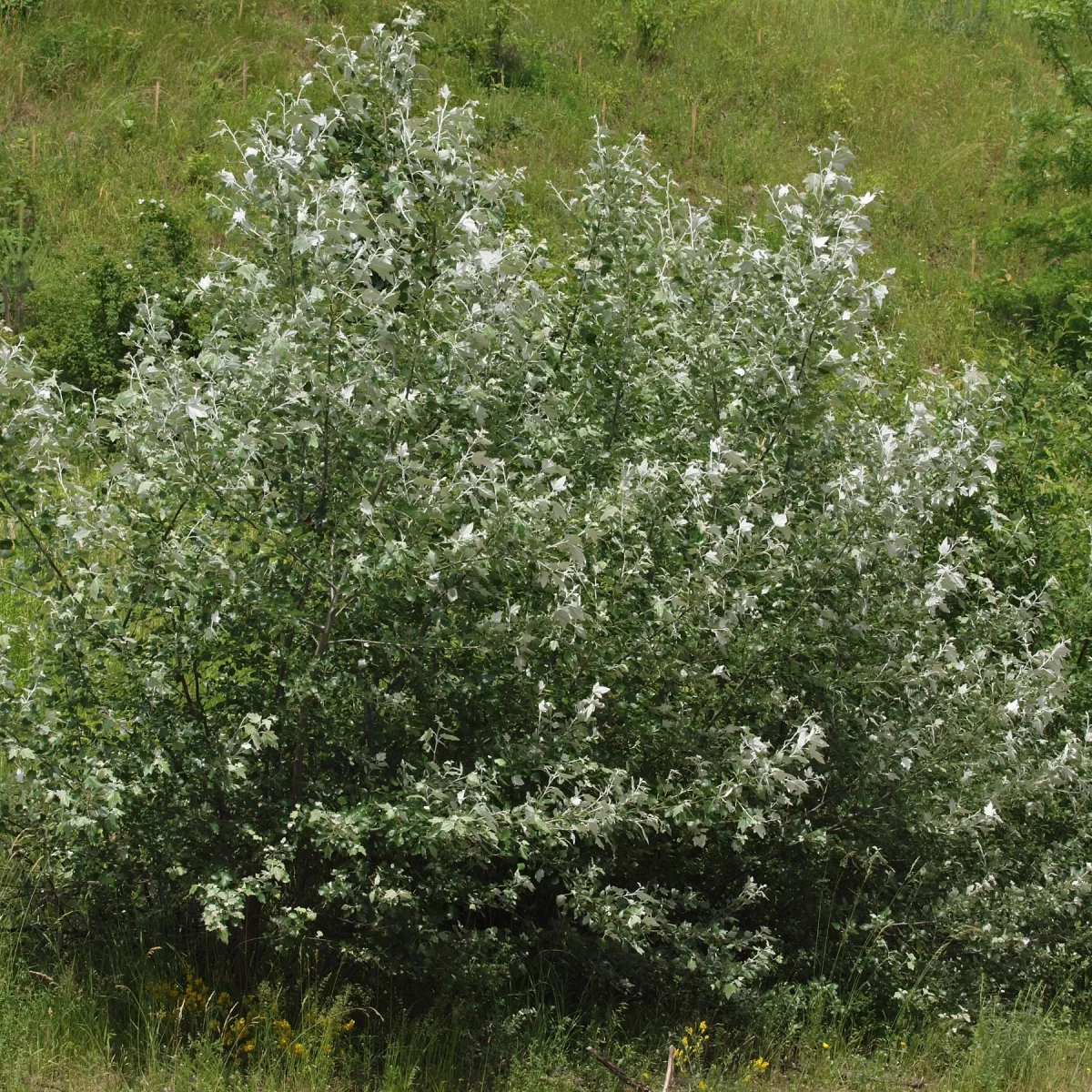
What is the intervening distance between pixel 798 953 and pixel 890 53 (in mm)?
14596

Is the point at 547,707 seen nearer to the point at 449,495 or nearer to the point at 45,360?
the point at 449,495

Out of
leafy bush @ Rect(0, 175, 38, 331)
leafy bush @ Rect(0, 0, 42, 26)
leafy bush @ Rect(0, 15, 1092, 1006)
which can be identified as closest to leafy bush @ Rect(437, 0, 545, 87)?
leafy bush @ Rect(0, 0, 42, 26)

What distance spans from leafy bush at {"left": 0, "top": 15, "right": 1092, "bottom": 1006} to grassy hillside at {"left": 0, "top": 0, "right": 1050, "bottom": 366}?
6079 millimetres

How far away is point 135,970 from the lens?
13.4ft

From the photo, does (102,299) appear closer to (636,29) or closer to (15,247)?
(15,247)

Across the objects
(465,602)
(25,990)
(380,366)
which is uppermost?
(380,366)

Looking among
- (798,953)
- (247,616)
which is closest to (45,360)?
(247,616)

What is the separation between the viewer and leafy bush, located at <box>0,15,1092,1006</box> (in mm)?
3670

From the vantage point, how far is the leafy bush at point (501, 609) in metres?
3.67

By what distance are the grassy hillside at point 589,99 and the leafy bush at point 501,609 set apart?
19.9ft

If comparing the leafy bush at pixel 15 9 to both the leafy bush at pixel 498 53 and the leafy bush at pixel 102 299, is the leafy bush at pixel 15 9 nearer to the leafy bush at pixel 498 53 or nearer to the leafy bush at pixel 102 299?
A: the leafy bush at pixel 498 53

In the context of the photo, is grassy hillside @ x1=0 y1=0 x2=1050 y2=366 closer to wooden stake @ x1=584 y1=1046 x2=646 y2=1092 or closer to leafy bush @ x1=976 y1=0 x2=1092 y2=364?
leafy bush @ x1=976 y1=0 x2=1092 y2=364

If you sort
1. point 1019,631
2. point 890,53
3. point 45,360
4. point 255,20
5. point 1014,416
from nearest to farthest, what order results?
point 1019,631, point 1014,416, point 45,360, point 255,20, point 890,53

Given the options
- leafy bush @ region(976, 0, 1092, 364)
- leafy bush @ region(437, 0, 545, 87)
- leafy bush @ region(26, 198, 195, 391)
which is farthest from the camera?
leafy bush @ region(437, 0, 545, 87)
